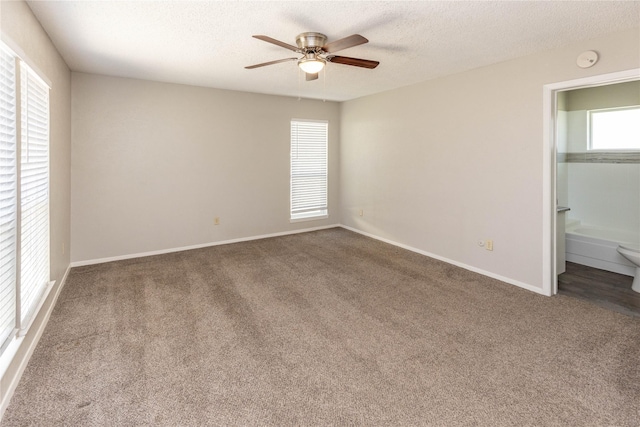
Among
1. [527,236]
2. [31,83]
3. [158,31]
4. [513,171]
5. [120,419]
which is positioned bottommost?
[120,419]

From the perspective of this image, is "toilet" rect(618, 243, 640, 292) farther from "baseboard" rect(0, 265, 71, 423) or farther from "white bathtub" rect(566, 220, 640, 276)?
"baseboard" rect(0, 265, 71, 423)

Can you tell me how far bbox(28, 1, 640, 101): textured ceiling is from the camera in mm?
2420

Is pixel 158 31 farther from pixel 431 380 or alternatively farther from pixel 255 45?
pixel 431 380

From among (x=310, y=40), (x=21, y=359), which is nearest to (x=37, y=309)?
(x=21, y=359)

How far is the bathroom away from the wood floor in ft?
0.04

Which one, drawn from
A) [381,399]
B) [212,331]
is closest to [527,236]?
[381,399]

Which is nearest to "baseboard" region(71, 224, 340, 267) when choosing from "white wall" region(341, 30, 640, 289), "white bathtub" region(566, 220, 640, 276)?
"white wall" region(341, 30, 640, 289)

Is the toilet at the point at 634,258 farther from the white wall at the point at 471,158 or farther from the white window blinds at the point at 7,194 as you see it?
the white window blinds at the point at 7,194

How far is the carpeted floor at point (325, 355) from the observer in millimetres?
1845

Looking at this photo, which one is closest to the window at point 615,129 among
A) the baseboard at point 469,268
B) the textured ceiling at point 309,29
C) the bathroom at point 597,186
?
the bathroom at point 597,186

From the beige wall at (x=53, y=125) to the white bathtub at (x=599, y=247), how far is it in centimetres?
571

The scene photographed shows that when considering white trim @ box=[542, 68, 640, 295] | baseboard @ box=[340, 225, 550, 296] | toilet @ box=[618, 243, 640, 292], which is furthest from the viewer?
baseboard @ box=[340, 225, 550, 296]

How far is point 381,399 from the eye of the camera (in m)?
1.94

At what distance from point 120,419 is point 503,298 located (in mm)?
3236
